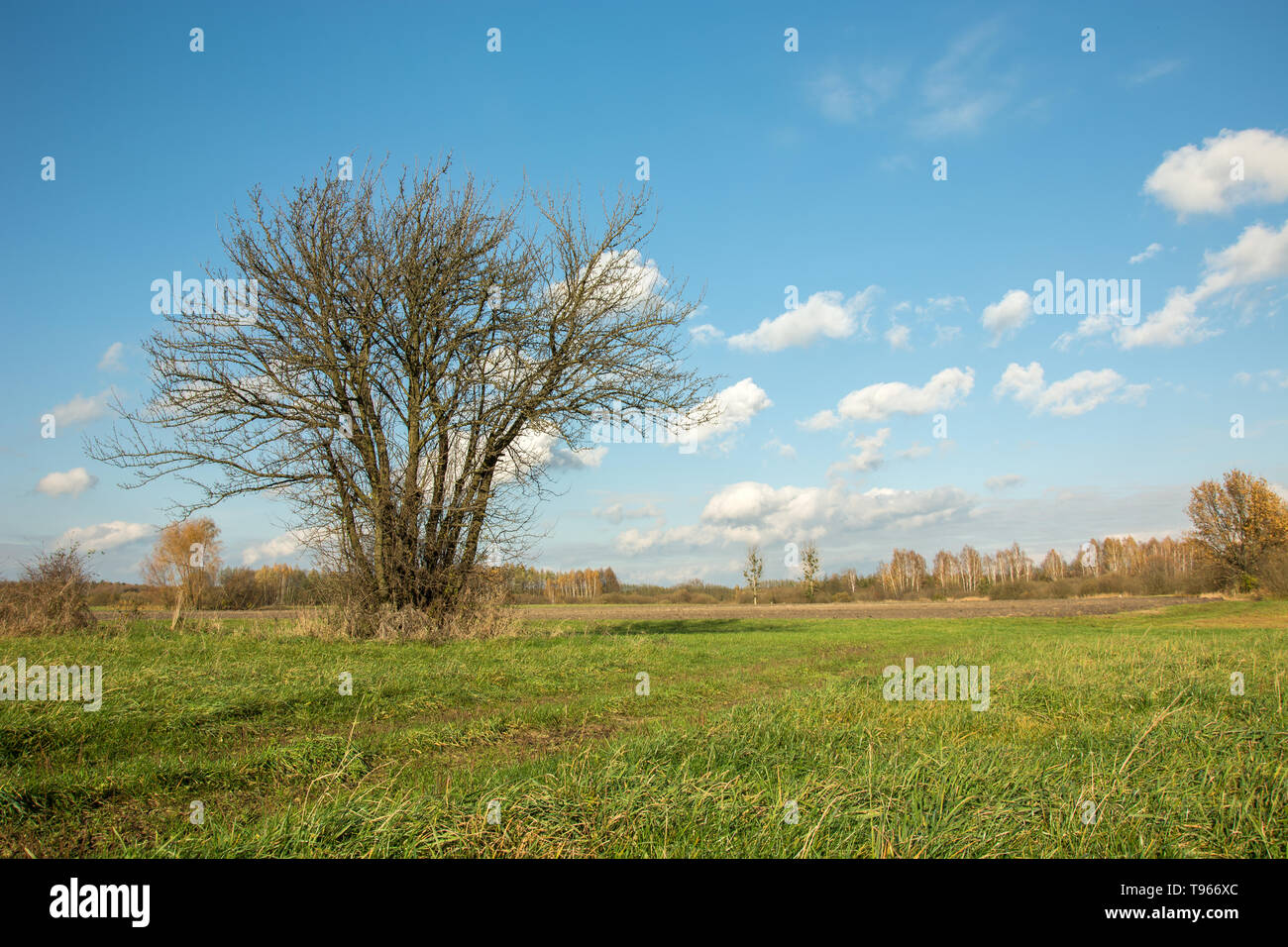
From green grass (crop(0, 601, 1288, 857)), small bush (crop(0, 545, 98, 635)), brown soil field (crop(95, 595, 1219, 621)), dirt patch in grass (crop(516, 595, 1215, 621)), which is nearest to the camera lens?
green grass (crop(0, 601, 1288, 857))

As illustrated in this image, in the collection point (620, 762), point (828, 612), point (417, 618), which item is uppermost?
point (620, 762)

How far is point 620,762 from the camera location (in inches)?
192

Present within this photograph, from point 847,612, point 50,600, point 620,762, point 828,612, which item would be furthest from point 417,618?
point 828,612

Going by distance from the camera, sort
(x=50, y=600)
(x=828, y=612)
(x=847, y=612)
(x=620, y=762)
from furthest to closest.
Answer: (x=828, y=612) → (x=847, y=612) → (x=50, y=600) → (x=620, y=762)

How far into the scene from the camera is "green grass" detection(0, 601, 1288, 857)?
144 inches

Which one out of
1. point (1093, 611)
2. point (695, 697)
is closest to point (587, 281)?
point (695, 697)

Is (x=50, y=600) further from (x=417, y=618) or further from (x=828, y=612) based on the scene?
(x=828, y=612)

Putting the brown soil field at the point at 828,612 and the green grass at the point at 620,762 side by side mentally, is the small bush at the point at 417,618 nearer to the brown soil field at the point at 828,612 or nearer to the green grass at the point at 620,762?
the green grass at the point at 620,762

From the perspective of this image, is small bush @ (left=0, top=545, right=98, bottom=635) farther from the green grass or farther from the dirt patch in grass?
the dirt patch in grass

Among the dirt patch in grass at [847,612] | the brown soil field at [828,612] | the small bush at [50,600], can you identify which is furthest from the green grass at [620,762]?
the dirt patch in grass at [847,612]

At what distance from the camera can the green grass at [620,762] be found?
3.66m

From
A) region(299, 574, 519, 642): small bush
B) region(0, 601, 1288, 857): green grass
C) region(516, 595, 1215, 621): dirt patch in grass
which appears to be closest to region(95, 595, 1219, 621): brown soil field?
region(516, 595, 1215, 621): dirt patch in grass

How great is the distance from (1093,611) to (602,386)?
132 ft
